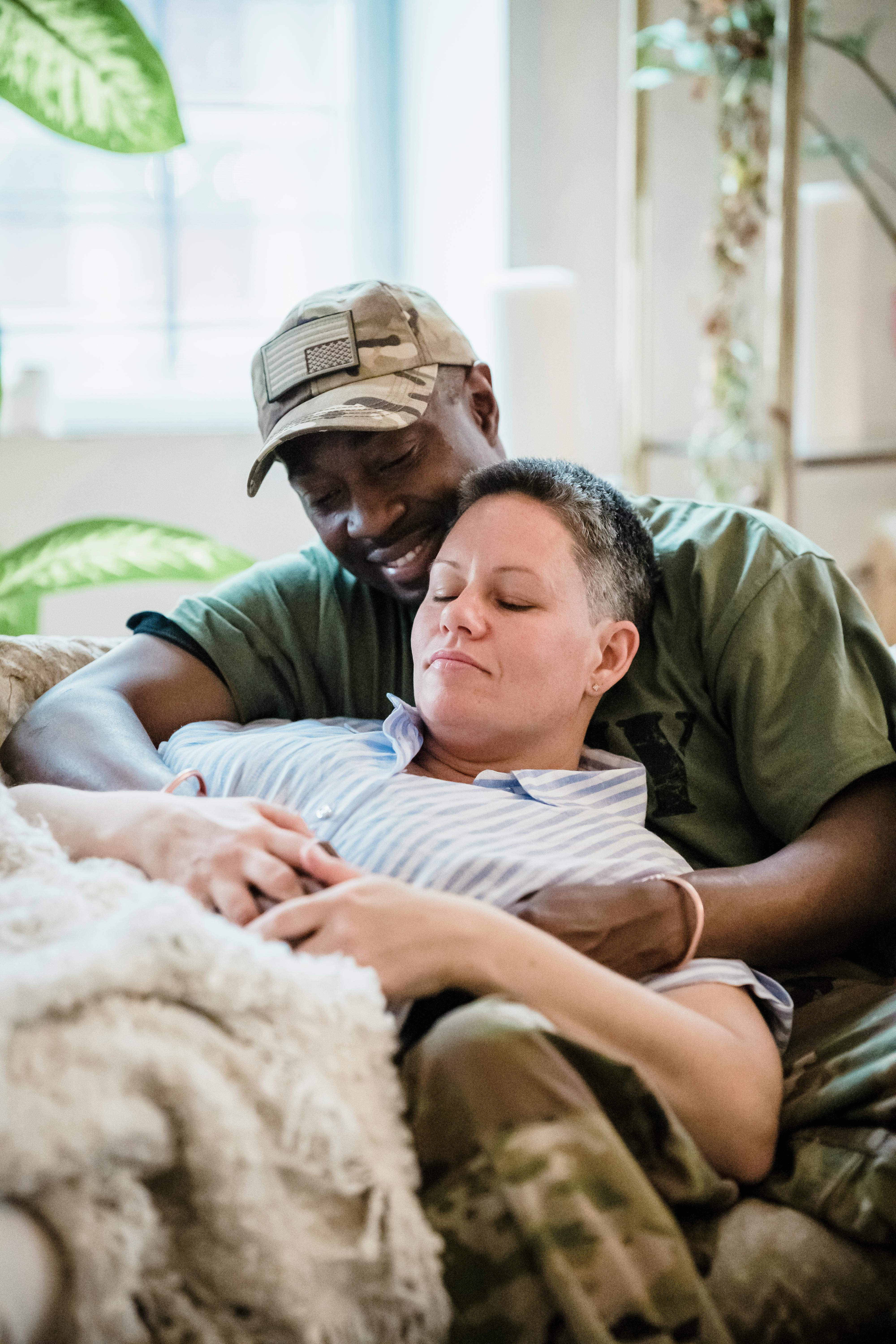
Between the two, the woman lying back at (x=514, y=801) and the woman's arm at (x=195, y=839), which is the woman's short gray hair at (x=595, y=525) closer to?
the woman lying back at (x=514, y=801)

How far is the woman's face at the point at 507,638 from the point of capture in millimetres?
1097

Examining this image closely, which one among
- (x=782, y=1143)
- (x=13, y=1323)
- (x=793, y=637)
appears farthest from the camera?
(x=793, y=637)

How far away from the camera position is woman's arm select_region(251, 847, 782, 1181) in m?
0.78

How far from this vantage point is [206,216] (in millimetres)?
2889

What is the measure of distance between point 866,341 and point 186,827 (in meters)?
2.47

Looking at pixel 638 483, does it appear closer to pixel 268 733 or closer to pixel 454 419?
pixel 454 419

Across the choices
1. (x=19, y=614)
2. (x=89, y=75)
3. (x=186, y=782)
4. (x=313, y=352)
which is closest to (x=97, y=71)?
(x=89, y=75)

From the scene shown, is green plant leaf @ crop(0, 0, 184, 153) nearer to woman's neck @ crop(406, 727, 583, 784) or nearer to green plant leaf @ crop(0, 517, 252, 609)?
green plant leaf @ crop(0, 517, 252, 609)

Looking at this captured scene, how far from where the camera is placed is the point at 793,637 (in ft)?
3.77

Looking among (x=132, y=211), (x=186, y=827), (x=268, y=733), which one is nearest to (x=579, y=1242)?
(x=186, y=827)

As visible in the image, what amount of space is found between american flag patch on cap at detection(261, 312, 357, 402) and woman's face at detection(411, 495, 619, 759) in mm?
264

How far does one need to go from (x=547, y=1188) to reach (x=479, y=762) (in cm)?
51

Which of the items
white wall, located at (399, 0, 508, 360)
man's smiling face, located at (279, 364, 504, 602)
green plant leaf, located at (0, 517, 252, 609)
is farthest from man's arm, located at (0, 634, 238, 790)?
white wall, located at (399, 0, 508, 360)

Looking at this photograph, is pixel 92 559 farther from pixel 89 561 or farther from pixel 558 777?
pixel 558 777
